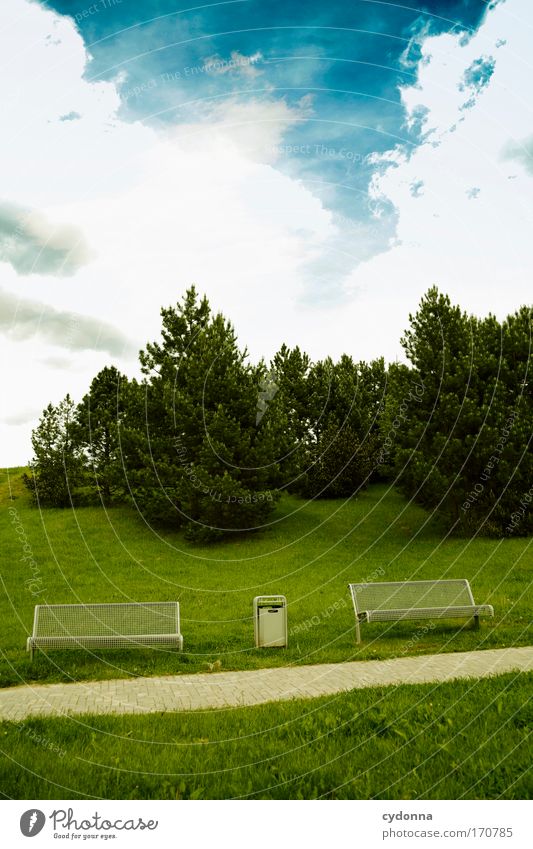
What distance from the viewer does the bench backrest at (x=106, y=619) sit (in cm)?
1059

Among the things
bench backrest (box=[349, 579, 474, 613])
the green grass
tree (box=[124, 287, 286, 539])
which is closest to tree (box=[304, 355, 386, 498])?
tree (box=[124, 287, 286, 539])

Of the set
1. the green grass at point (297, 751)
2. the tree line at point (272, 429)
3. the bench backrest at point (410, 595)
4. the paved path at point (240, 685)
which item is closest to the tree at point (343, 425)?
the tree line at point (272, 429)

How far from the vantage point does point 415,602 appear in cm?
1184

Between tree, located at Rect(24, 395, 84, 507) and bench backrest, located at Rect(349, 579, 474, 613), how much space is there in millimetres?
22582

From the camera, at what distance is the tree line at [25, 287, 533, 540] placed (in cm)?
2336

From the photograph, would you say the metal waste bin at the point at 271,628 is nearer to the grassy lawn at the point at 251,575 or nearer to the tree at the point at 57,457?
the grassy lawn at the point at 251,575

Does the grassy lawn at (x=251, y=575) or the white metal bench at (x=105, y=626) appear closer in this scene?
the white metal bench at (x=105, y=626)

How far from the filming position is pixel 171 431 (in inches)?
1060

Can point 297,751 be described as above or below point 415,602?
above

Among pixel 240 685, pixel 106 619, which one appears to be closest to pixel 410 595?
pixel 240 685

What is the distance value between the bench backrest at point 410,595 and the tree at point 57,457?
2258 cm

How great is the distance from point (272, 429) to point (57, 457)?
1253cm

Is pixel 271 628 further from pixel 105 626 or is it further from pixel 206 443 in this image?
pixel 206 443

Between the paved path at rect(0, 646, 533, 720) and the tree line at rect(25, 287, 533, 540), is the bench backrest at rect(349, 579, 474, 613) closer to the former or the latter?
the paved path at rect(0, 646, 533, 720)
